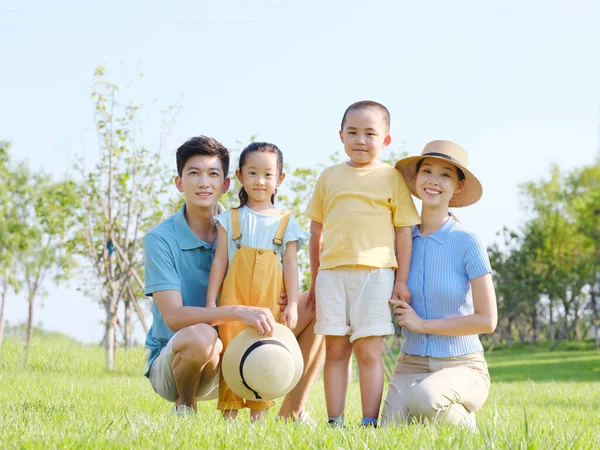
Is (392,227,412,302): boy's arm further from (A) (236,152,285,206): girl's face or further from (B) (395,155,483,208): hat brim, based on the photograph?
(A) (236,152,285,206): girl's face

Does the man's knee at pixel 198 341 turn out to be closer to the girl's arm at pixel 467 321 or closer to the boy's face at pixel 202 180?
the boy's face at pixel 202 180

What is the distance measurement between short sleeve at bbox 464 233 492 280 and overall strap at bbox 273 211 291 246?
1.05m

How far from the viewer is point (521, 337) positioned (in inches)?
1670

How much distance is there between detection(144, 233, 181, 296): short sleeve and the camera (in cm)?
420

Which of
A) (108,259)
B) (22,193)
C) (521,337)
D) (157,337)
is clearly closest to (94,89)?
(108,259)

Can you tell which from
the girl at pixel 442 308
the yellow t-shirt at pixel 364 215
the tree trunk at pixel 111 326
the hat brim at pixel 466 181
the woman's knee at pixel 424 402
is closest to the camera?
the woman's knee at pixel 424 402

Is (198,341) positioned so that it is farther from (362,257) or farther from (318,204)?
(318,204)

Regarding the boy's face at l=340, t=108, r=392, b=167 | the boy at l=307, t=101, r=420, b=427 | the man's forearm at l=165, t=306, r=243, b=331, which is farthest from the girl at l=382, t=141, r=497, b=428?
the man's forearm at l=165, t=306, r=243, b=331

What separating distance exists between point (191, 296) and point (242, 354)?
2.08ft

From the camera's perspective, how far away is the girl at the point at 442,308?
400 centimetres

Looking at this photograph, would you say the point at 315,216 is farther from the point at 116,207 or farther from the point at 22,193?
the point at 22,193

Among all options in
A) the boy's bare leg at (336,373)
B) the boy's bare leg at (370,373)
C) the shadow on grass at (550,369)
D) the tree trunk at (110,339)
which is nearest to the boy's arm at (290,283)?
the boy's bare leg at (336,373)

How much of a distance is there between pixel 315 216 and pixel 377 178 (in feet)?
1.55

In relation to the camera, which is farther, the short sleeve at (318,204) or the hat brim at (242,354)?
the short sleeve at (318,204)
